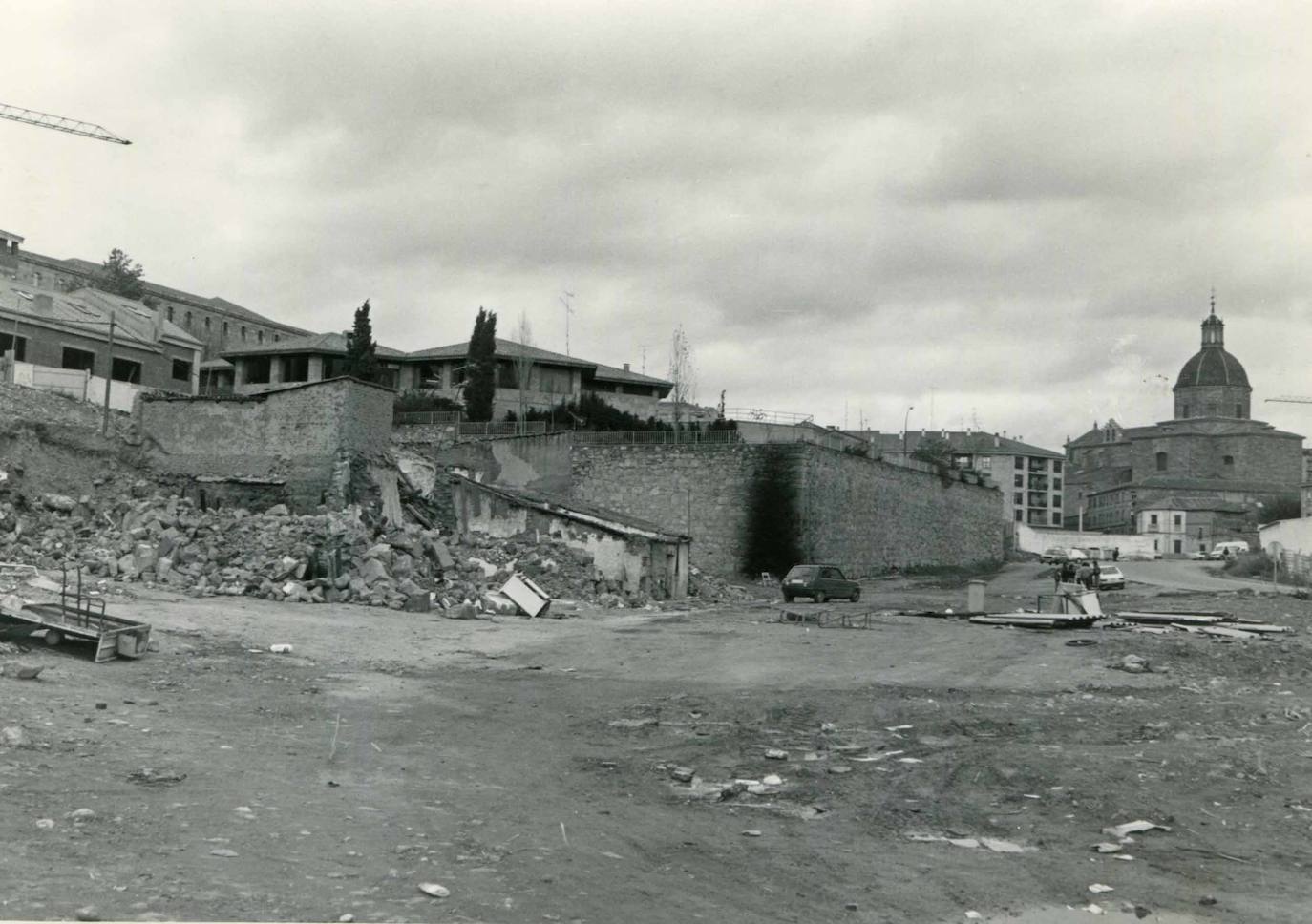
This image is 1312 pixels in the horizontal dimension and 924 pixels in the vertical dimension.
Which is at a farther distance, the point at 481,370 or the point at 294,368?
the point at 294,368

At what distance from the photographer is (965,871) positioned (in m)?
6.61

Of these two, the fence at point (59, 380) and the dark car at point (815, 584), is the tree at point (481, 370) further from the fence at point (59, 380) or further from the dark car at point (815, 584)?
the dark car at point (815, 584)

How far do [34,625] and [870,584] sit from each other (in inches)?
1212

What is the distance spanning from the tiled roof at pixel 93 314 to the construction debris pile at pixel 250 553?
2255 centimetres

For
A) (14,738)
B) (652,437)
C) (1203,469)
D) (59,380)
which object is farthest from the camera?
(1203,469)

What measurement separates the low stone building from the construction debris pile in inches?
79.8

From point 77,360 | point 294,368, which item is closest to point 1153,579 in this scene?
point 294,368

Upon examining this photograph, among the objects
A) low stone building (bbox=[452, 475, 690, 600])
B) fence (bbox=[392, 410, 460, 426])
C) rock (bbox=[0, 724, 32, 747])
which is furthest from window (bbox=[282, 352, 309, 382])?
rock (bbox=[0, 724, 32, 747])

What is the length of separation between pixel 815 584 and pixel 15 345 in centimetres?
3133

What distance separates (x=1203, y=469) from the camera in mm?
112188

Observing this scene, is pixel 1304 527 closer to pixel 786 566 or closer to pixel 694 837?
pixel 786 566

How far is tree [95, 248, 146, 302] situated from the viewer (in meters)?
73.9

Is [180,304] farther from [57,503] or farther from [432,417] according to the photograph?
[57,503]

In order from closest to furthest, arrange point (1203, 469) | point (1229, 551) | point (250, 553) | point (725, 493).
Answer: point (250, 553) < point (725, 493) < point (1229, 551) < point (1203, 469)
